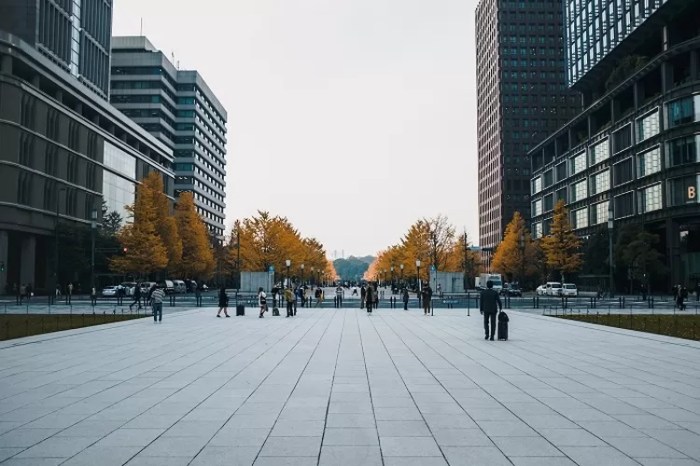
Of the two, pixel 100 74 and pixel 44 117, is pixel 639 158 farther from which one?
pixel 100 74

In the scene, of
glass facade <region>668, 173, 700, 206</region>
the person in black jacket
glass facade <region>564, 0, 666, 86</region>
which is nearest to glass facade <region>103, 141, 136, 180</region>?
glass facade <region>564, 0, 666, 86</region>

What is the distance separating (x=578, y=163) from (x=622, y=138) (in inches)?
596

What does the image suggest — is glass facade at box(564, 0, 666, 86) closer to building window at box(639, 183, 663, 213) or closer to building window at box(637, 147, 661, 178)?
building window at box(637, 147, 661, 178)

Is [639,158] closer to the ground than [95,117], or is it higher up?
closer to the ground

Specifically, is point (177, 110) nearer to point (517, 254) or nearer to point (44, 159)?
point (44, 159)

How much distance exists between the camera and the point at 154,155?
106m

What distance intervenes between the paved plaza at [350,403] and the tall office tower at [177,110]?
105031 millimetres

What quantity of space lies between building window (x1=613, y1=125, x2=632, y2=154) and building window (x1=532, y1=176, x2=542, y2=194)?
106ft

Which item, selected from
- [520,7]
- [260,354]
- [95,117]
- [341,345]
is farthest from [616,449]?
[520,7]

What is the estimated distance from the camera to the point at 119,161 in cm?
8731

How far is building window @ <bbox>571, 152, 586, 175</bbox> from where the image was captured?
3524 inches

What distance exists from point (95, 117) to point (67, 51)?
906 centimetres

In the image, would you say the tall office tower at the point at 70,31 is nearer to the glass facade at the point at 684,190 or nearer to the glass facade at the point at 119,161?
the glass facade at the point at 119,161

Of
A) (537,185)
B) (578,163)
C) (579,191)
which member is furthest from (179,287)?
(537,185)
